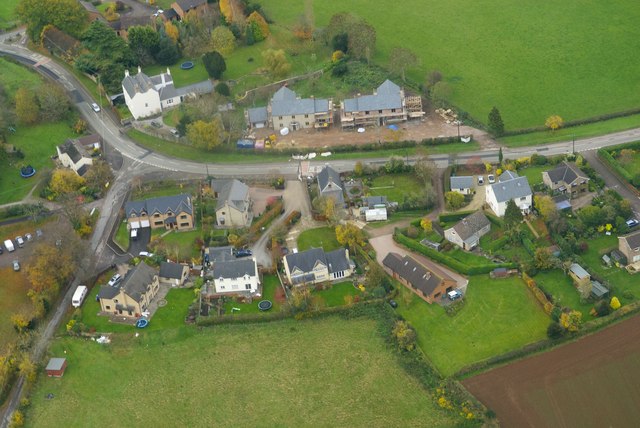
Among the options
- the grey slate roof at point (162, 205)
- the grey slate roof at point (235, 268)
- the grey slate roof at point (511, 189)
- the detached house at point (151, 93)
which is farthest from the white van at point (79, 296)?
the grey slate roof at point (511, 189)

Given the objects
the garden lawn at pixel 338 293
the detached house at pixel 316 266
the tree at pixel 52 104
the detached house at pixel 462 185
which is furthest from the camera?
the tree at pixel 52 104

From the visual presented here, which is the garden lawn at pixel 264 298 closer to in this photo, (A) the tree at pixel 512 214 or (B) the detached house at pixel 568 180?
(A) the tree at pixel 512 214

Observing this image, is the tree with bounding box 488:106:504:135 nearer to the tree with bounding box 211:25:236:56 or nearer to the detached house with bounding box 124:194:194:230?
the detached house with bounding box 124:194:194:230

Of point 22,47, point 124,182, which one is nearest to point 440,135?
point 124,182

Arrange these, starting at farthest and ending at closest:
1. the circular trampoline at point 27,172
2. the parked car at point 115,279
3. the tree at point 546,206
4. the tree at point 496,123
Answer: the circular trampoline at point 27,172 < the tree at point 496,123 < the tree at point 546,206 < the parked car at point 115,279

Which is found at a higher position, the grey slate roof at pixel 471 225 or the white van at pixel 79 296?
the grey slate roof at pixel 471 225

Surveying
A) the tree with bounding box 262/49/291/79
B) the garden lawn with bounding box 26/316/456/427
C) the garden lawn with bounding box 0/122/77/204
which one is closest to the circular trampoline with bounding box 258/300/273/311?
the garden lawn with bounding box 26/316/456/427

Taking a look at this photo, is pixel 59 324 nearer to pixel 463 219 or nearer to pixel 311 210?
pixel 311 210
